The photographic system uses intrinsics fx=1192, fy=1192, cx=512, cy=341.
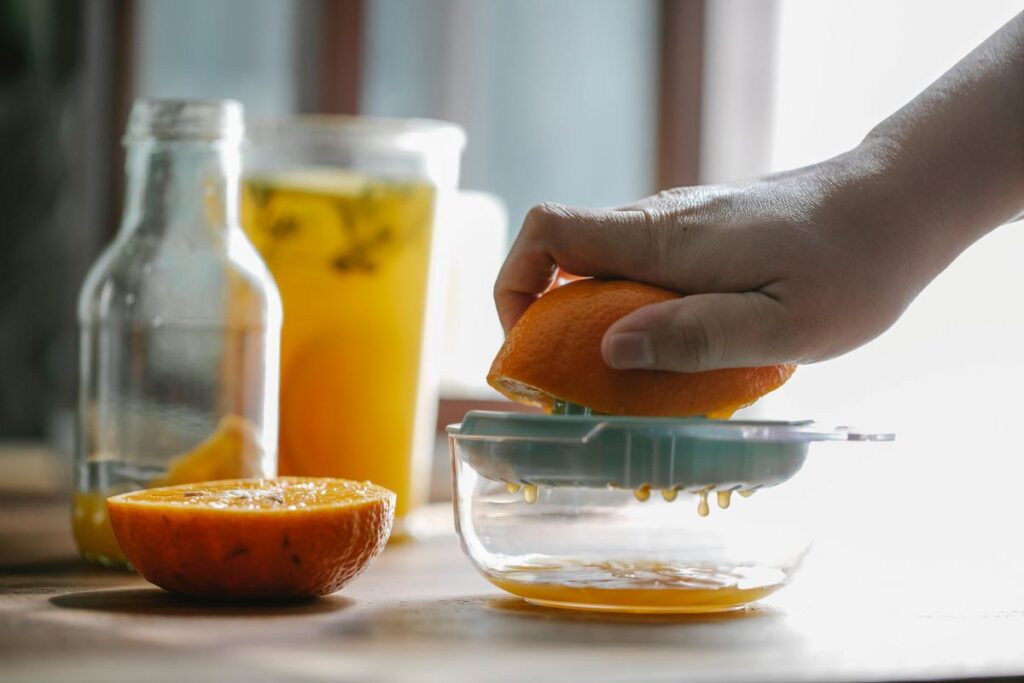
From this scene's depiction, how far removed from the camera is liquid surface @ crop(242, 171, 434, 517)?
2.98 ft

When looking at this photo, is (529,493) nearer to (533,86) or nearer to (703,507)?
(703,507)

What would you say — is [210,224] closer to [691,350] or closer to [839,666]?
[691,350]

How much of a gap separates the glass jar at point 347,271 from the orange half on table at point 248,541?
29 centimetres

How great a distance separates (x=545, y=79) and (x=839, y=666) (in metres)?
1.41

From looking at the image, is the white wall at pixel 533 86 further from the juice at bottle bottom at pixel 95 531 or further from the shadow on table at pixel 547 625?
the shadow on table at pixel 547 625

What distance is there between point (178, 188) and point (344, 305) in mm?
151

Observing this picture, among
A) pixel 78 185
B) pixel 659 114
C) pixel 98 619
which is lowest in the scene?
pixel 98 619

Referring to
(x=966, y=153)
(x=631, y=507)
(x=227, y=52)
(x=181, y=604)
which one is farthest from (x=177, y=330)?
(x=227, y=52)

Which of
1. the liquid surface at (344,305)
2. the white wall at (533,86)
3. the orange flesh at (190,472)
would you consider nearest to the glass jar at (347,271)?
the liquid surface at (344,305)

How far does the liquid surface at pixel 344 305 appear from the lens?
91cm

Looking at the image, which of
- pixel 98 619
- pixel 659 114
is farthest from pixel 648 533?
pixel 659 114

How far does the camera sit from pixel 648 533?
0.63 metres

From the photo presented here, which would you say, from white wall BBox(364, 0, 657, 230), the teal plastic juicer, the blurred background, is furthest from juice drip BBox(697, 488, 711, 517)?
white wall BBox(364, 0, 657, 230)

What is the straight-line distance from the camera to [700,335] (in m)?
0.56
